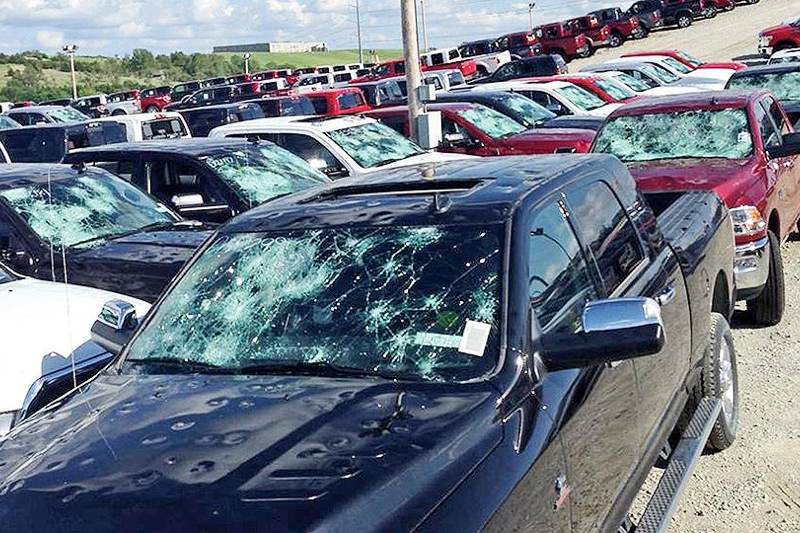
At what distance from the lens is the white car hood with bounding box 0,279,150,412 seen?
4.50 m

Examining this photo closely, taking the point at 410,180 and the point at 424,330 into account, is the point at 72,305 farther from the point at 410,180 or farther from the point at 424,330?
the point at 424,330

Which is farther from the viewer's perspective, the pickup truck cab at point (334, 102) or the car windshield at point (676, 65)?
the car windshield at point (676, 65)

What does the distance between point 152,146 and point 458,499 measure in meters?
7.62

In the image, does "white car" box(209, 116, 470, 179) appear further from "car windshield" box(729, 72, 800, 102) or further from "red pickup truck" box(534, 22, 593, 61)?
"red pickup truck" box(534, 22, 593, 61)

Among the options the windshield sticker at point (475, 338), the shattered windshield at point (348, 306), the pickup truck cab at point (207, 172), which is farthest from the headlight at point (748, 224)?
the windshield sticker at point (475, 338)

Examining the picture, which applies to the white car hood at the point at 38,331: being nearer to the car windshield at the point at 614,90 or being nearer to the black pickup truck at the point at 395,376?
the black pickup truck at the point at 395,376

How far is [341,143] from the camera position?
11742 mm

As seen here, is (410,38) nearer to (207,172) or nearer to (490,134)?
(490,134)

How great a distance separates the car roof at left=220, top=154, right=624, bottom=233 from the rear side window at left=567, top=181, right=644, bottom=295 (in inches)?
4.3

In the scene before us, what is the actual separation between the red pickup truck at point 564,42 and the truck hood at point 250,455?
43.1 meters

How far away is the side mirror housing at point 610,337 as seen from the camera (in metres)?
3.09

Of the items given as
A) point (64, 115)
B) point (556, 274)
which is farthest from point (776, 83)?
point (64, 115)

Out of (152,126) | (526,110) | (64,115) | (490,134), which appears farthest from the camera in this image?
(64,115)

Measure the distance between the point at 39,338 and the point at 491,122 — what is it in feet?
35.7
